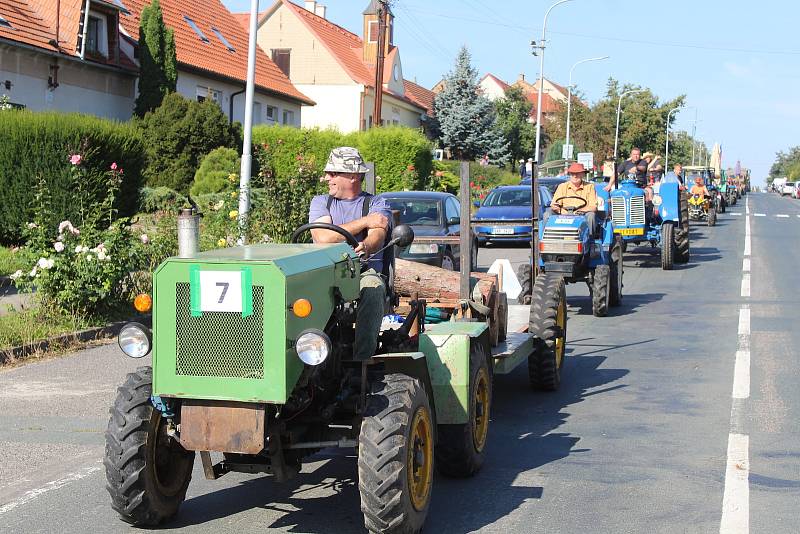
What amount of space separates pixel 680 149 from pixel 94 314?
111m

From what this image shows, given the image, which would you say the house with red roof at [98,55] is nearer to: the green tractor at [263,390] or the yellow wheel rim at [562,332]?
the yellow wheel rim at [562,332]

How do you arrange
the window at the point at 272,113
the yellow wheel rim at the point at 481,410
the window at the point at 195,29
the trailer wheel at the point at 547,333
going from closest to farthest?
the yellow wheel rim at the point at 481,410
the trailer wheel at the point at 547,333
the window at the point at 195,29
the window at the point at 272,113

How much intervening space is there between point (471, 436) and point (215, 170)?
76.7 ft

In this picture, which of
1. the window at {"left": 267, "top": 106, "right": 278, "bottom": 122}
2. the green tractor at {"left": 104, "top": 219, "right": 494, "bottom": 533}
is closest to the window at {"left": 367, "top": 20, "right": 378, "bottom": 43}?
the window at {"left": 267, "top": 106, "right": 278, "bottom": 122}

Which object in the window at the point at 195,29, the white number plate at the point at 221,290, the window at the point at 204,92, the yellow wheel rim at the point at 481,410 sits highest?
the window at the point at 195,29

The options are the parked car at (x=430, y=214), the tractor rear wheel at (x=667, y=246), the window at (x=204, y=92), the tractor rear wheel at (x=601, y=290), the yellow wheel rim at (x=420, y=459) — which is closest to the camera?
the yellow wheel rim at (x=420, y=459)

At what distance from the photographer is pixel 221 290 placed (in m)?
4.89

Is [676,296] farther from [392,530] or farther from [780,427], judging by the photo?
[392,530]

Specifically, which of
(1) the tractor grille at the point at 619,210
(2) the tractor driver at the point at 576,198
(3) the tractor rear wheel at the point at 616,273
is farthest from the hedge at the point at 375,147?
(2) the tractor driver at the point at 576,198

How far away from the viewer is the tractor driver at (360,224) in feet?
19.1

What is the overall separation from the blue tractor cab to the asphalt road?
5.00 feet

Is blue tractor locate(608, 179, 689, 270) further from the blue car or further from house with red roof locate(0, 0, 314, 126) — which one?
house with red roof locate(0, 0, 314, 126)

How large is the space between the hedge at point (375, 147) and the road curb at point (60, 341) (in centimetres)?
2300

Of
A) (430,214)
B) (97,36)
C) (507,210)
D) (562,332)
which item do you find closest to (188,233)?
(562,332)
